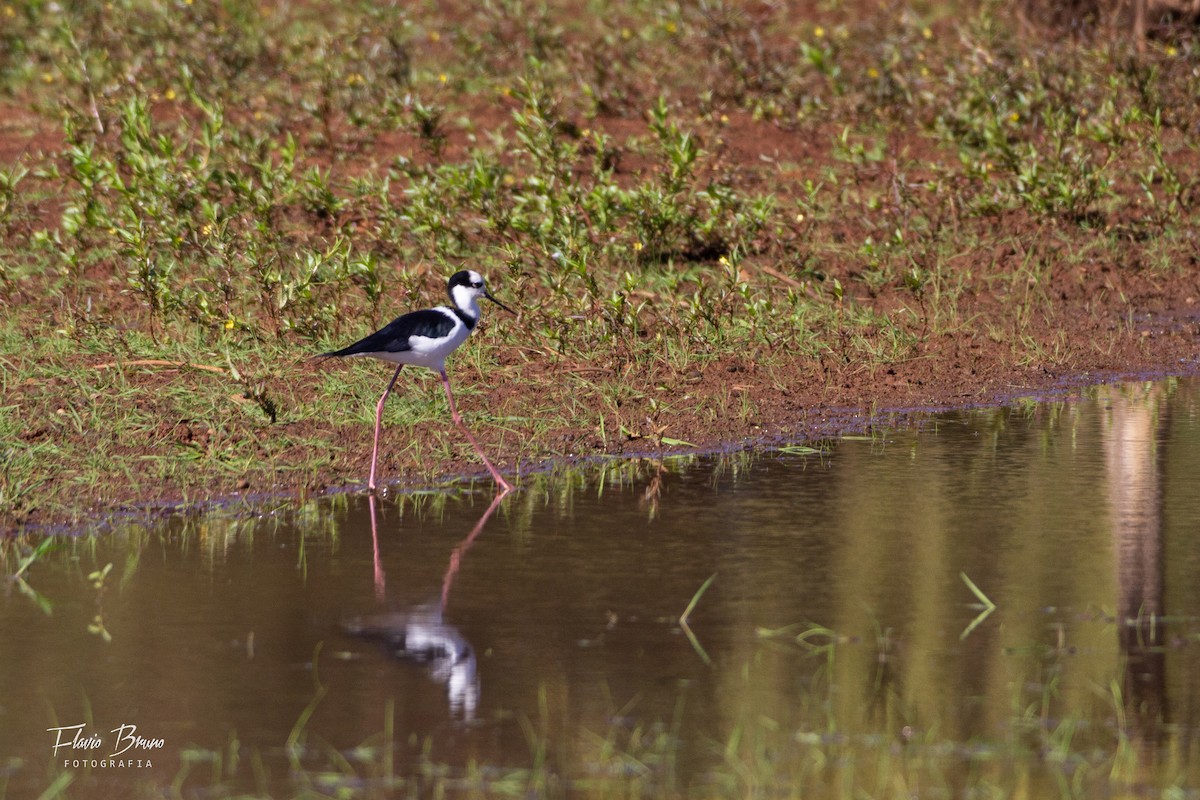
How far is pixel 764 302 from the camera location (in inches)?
386

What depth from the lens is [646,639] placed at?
5250 mm

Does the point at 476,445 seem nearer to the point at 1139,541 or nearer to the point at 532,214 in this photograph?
the point at 1139,541

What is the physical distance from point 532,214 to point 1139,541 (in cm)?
604

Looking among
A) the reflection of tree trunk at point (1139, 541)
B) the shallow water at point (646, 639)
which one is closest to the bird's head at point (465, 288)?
the shallow water at point (646, 639)

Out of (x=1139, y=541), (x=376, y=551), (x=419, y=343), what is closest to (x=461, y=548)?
(x=376, y=551)

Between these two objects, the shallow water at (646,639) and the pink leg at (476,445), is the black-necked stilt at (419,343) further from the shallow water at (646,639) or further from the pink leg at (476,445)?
the shallow water at (646,639)

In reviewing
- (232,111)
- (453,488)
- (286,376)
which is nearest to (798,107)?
(232,111)

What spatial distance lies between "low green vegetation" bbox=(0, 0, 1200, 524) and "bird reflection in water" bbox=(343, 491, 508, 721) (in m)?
1.87

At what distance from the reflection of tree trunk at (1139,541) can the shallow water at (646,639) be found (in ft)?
0.06

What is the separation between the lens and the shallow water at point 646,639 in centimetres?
432

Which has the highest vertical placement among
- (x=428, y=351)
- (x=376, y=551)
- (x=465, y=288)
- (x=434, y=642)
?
(x=465, y=288)

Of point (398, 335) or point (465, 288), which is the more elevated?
point (465, 288)

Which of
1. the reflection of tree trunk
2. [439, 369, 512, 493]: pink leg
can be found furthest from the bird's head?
the reflection of tree trunk

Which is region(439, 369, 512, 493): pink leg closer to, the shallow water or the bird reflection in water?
the shallow water
